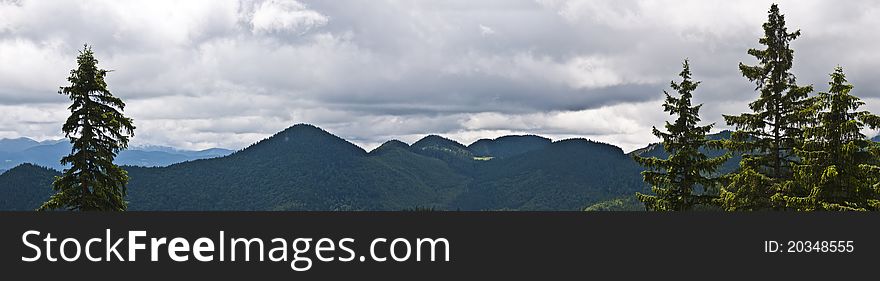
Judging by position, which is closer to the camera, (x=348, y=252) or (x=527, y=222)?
(x=348, y=252)

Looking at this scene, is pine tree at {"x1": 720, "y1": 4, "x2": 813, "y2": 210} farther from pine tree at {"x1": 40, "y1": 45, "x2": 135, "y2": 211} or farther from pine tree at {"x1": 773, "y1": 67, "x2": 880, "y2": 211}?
pine tree at {"x1": 40, "y1": 45, "x2": 135, "y2": 211}

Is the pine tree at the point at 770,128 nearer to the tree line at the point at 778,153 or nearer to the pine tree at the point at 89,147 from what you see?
the tree line at the point at 778,153

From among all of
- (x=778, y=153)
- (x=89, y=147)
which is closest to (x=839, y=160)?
(x=778, y=153)

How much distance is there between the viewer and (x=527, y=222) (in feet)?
47.3

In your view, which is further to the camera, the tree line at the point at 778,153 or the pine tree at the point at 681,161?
the pine tree at the point at 681,161

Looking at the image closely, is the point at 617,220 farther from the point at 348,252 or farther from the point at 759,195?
the point at 759,195

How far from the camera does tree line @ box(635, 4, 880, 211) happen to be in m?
26.0

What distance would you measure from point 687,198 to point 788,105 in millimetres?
6081

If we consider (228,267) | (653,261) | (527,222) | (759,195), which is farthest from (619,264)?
(759,195)

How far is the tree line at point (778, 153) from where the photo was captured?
26016 millimetres

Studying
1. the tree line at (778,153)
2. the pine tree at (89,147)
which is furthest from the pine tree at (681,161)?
the pine tree at (89,147)

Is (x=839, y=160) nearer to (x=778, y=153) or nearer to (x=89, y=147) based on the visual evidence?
(x=778, y=153)

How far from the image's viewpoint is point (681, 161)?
33.4 meters

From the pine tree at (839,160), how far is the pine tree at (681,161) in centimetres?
625
